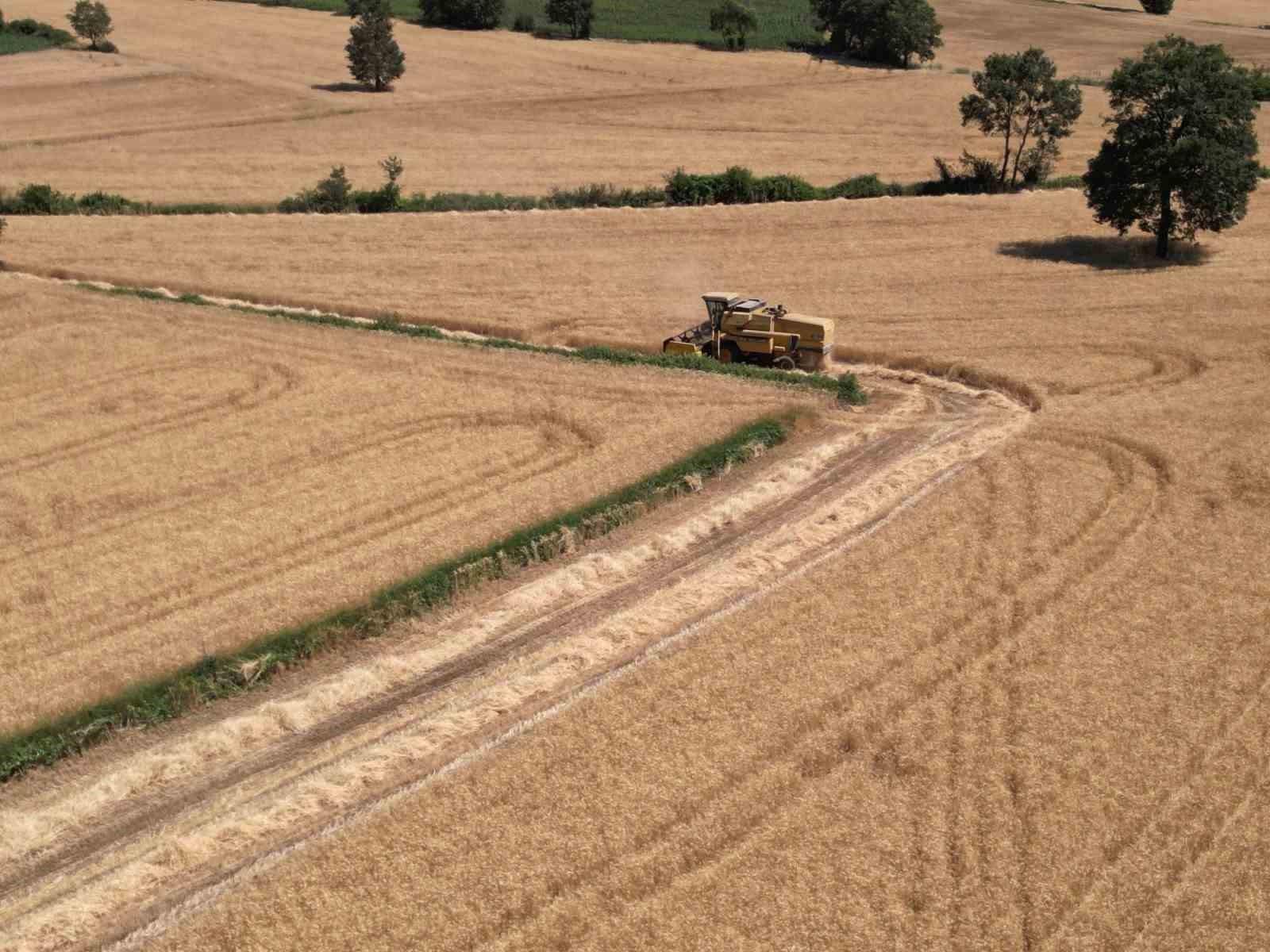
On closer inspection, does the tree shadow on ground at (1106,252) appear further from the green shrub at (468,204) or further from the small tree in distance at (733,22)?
the small tree in distance at (733,22)

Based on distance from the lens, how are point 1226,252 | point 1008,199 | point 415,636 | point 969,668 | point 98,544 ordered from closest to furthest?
point 969,668, point 415,636, point 98,544, point 1226,252, point 1008,199

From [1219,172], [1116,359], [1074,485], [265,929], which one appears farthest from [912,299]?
[265,929]

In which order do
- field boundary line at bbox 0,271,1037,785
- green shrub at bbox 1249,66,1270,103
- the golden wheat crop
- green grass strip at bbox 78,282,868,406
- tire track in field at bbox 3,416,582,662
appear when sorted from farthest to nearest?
green shrub at bbox 1249,66,1270,103
green grass strip at bbox 78,282,868,406
tire track in field at bbox 3,416,582,662
field boundary line at bbox 0,271,1037,785
the golden wheat crop

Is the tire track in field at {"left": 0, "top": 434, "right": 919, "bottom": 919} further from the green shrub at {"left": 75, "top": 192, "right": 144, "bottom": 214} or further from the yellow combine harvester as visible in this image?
the green shrub at {"left": 75, "top": 192, "right": 144, "bottom": 214}

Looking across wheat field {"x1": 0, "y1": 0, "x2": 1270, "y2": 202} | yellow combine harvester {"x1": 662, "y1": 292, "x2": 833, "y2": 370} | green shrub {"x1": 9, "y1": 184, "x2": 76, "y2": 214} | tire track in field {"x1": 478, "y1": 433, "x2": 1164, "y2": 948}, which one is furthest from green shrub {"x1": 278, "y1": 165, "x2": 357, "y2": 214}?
tire track in field {"x1": 478, "y1": 433, "x2": 1164, "y2": 948}

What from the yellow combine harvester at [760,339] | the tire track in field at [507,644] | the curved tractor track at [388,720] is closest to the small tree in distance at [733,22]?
the yellow combine harvester at [760,339]

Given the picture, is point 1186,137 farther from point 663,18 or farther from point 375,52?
point 663,18

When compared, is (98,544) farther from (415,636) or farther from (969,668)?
(969,668)
